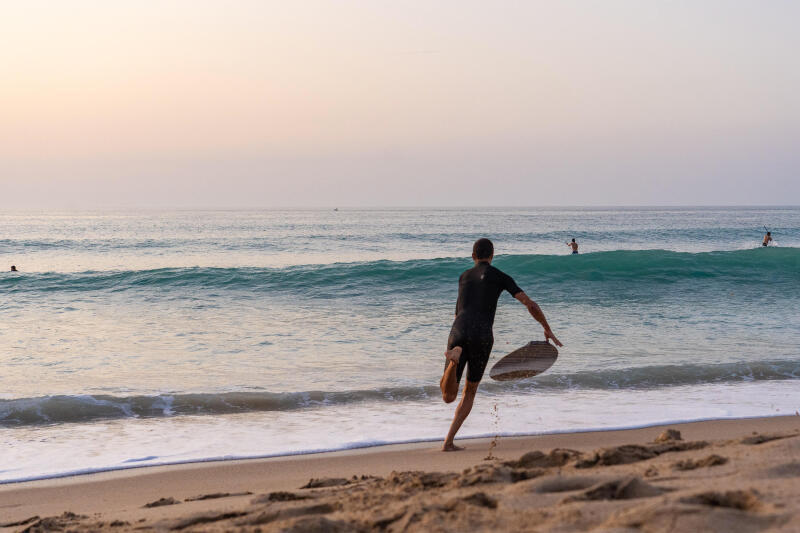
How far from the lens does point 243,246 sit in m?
38.1

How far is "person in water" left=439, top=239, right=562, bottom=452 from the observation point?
17.6 ft

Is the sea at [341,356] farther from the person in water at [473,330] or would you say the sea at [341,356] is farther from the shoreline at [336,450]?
the person in water at [473,330]

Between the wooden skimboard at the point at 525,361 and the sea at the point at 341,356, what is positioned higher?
the wooden skimboard at the point at 525,361

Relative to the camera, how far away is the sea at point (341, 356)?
246 inches

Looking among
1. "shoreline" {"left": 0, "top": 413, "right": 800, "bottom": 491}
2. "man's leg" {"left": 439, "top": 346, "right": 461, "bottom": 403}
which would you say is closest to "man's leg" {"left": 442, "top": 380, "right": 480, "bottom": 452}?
"man's leg" {"left": 439, "top": 346, "right": 461, "bottom": 403}

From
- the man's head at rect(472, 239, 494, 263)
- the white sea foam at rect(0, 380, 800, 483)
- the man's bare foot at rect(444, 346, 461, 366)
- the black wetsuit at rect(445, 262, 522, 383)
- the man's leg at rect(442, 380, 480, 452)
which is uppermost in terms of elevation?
A: the man's head at rect(472, 239, 494, 263)

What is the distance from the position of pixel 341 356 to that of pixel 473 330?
4568 mm

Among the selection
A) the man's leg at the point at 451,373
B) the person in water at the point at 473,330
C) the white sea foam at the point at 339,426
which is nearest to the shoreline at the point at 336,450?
the white sea foam at the point at 339,426

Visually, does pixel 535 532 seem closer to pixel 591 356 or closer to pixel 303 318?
pixel 591 356

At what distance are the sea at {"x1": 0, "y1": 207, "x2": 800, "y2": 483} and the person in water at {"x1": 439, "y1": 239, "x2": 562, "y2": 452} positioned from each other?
0.81 m

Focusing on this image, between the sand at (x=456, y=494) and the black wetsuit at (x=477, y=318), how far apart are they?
0.77 m

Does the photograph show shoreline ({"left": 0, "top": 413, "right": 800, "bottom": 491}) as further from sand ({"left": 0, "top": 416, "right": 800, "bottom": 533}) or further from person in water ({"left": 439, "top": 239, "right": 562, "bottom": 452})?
person in water ({"left": 439, "top": 239, "right": 562, "bottom": 452})

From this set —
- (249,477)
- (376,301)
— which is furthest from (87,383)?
(376,301)

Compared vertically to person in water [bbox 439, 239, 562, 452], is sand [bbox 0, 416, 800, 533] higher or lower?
lower
